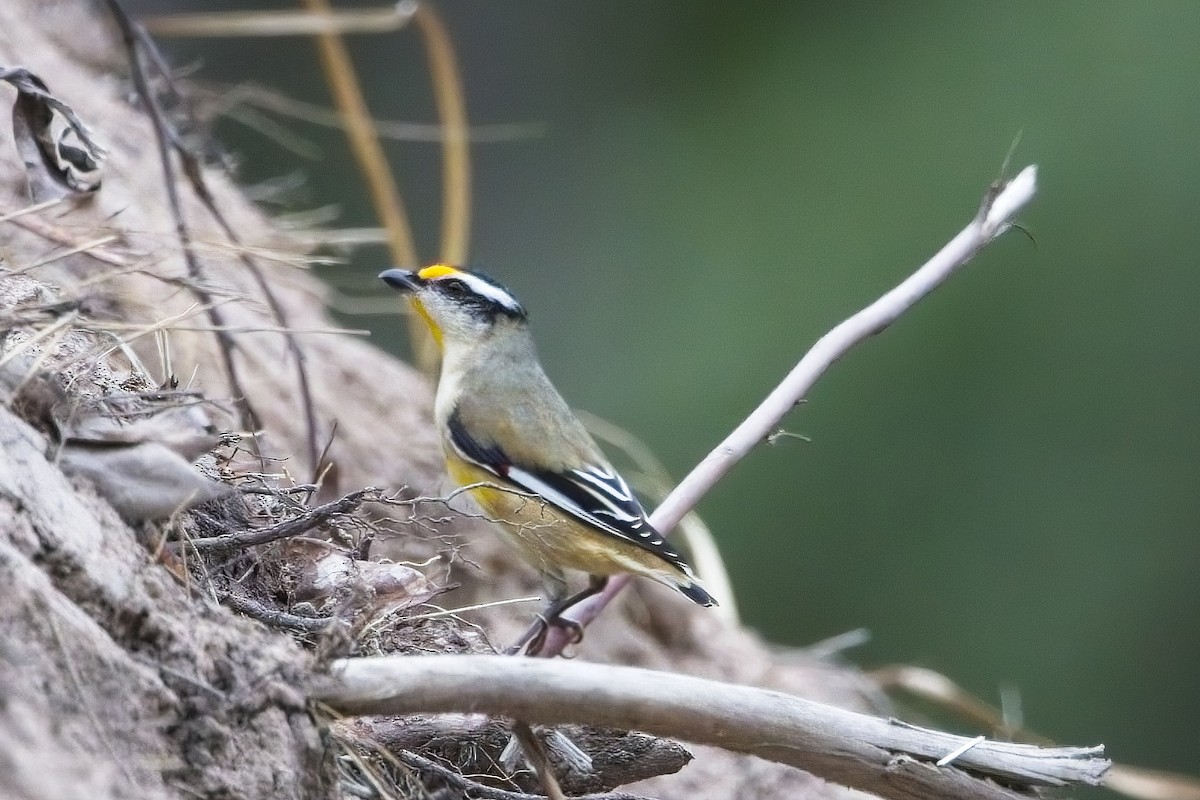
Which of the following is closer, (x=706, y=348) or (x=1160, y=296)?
(x=1160, y=296)

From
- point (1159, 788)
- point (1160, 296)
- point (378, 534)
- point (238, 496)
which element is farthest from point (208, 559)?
point (1160, 296)

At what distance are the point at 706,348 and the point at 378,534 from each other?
653cm

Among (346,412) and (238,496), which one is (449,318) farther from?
(238,496)

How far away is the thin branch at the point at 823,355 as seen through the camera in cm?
274

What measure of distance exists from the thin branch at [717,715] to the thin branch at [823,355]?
0.86 m

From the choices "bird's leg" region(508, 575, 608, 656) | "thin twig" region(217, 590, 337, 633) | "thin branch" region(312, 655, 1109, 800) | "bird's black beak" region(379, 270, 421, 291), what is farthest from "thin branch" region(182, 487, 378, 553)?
"bird's black beak" region(379, 270, 421, 291)

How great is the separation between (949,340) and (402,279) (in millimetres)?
5223

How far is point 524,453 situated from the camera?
3.44m

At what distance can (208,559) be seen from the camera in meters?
2.11

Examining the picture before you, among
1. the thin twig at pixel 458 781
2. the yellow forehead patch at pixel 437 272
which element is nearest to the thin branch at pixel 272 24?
the yellow forehead patch at pixel 437 272

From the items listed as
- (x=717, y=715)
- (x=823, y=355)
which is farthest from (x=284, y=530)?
(x=823, y=355)

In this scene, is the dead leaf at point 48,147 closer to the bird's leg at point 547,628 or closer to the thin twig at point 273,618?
the thin twig at point 273,618

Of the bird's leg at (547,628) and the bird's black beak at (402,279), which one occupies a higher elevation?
the bird's black beak at (402,279)

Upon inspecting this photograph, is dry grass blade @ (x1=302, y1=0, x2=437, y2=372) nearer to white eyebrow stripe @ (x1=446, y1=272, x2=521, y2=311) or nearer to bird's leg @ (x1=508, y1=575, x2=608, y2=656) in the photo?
white eyebrow stripe @ (x1=446, y1=272, x2=521, y2=311)
